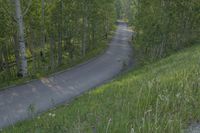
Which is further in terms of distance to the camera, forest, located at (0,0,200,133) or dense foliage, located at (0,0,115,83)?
dense foliage, located at (0,0,115,83)

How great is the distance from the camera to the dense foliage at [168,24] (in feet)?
82.6

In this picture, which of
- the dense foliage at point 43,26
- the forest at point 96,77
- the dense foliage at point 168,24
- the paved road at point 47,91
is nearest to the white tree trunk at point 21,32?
the forest at point 96,77

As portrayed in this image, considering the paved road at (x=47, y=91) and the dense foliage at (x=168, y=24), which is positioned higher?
the dense foliage at (x=168, y=24)

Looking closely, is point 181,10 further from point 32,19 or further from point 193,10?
point 32,19

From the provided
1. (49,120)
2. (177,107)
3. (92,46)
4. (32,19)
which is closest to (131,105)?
(177,107)

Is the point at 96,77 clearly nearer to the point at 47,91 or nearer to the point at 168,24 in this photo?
the point at 47,91

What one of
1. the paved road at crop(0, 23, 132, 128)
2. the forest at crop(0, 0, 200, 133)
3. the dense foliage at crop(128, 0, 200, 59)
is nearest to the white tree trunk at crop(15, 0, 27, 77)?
the forest at crop(0, 0, 200, 133)

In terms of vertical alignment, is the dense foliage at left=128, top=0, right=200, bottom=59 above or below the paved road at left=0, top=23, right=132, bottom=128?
above

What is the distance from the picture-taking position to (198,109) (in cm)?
493

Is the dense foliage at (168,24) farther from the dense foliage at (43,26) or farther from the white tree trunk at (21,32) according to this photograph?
the white tree trunk at (21,32)

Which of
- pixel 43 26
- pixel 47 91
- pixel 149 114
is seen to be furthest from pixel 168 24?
pixel 149 114

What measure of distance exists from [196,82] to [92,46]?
1326 inches

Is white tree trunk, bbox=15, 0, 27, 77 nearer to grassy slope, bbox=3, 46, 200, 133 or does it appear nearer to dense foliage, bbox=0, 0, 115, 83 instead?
dense foliage, bbox=0, 0, 115, 83

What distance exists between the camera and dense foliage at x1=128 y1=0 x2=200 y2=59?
25.2 m
